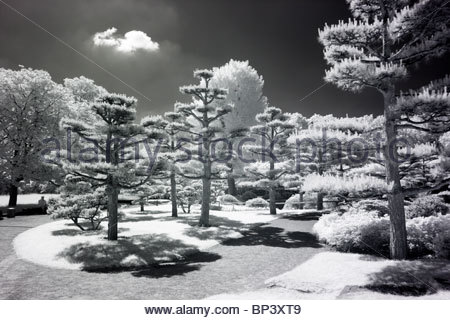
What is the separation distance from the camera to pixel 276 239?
12391 mm

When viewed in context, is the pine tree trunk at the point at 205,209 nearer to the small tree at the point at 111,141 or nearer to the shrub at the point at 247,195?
the small tree at the point at 111,141

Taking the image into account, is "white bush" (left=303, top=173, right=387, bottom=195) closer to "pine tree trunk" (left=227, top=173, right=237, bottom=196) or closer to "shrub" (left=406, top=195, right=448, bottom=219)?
"shrub" (left=406, top=195, right=448, bottom=219)

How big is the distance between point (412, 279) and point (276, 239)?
21.4 feet

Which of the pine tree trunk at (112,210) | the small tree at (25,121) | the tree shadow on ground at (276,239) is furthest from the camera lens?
the small tree at (25,121)

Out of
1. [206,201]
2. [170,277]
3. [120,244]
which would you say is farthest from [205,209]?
[170,277]

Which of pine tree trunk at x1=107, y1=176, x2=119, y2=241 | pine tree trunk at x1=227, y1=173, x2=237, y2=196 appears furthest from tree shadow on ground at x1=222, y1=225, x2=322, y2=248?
pine tree trunk at x1=227, y1=173, x2=237, y2=196

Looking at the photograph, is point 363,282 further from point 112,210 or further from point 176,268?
→ point 112,210

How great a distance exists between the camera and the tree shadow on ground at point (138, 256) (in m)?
8.40

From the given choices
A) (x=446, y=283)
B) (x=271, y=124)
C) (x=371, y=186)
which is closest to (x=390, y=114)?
(x=371, y=186)

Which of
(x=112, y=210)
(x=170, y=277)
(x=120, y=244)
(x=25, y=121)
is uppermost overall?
(x=25, y=121)

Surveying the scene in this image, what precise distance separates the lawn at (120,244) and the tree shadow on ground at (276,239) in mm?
588

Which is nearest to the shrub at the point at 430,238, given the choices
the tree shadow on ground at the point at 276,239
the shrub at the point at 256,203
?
the tree shadow on ground at the point at 276,239

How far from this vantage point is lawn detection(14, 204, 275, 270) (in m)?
8.94

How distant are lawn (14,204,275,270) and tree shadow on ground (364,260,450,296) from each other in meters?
6.13
